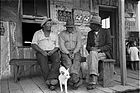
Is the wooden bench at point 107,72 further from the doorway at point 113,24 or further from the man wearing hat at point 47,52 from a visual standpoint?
the doorway at point 113,24

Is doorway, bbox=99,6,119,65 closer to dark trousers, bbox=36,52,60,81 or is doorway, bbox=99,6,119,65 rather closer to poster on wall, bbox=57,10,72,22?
poster on wall, bbox=57,10,72,22

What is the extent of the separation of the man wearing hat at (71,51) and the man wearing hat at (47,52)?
0.57 feet

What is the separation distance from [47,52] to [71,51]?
0.53 meters

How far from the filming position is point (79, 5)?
4547 millimetres

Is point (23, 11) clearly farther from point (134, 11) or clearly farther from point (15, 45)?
point (134, 11)

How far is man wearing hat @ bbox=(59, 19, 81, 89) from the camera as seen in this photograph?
2619 mm

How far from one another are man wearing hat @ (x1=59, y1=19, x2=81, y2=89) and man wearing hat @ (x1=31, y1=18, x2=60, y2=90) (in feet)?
0.57

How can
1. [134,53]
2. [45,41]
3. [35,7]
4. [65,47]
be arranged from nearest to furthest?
[65,47]
[45,41]
[35,7]
[134,53]

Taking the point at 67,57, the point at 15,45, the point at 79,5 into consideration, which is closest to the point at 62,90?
the point at 67,57

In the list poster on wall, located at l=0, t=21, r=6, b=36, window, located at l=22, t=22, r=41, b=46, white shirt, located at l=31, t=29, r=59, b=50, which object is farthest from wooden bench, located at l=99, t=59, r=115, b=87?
poster on wall, located at l=0, t=21, r=6, b=36

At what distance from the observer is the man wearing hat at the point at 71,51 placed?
8.59 feet

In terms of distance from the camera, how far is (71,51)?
2996 mm

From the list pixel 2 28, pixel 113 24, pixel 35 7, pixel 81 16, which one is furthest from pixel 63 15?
pixel 113 24

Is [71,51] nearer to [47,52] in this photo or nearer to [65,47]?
[65,47]
